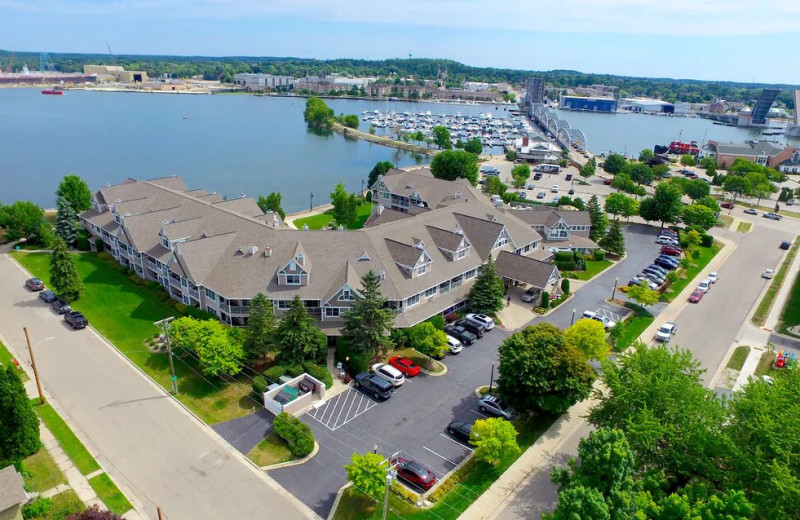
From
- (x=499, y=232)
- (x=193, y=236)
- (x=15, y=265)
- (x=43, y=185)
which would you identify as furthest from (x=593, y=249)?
(x=43, y=185)

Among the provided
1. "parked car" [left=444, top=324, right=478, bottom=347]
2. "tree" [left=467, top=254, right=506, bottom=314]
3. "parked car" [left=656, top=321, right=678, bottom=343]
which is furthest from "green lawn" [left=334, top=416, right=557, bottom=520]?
"parked car" [left=656, top=321, right=678, bottom=343]

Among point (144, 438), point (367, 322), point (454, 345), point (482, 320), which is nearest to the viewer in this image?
point (144, 438)

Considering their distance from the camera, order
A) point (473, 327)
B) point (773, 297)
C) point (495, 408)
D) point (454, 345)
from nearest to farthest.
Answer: point (495, 408)
point (454, 345)
point (473, 327)
point (773, 297)

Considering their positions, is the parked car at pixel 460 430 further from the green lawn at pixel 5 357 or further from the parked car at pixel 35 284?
the parked car at pixel 35 284

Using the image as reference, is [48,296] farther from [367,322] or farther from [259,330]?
[367,322]

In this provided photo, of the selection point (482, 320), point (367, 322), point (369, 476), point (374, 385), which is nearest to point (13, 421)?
point (369, 476)

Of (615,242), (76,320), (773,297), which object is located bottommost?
(76,320)
